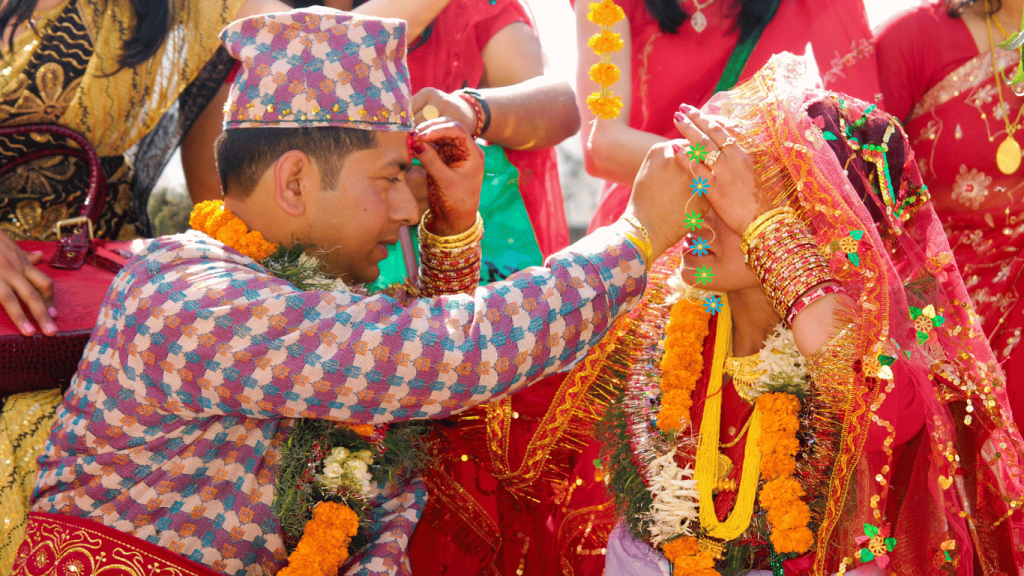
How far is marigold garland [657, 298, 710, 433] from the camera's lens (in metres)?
2.10

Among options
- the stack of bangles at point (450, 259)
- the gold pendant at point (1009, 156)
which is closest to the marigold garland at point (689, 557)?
the stack of bangles at point (450, 259)

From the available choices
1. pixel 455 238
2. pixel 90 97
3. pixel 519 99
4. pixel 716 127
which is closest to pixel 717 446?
pixel 716 127

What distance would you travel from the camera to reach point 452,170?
2.22 m

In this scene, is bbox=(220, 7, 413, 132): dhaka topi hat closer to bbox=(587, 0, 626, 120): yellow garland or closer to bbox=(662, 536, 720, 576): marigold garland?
bbox=(587, 0, 626, 120): yellow garland

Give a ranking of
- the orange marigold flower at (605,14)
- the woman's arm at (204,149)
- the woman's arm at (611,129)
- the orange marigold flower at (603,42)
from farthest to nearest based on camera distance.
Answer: the woman's arm at (204,149) < the woman's arm at (611,129) < the orange marigold flower at (603,42) < the orange marigold flower at (605,14)

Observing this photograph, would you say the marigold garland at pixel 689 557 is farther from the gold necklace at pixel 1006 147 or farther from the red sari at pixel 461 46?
the gold necklace at pixel 1006 147

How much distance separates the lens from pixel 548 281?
1857 millimetres

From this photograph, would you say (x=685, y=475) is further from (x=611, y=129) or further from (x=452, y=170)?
(x=611, y=129)

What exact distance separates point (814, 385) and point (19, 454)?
6.50 feet

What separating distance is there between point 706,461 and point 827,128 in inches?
32.6

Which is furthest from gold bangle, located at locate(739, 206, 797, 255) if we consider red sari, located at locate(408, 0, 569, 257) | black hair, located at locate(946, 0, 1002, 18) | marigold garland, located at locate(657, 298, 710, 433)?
black hair, located at locate(946, 0, 1002, 18)

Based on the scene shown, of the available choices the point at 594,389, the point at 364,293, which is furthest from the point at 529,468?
the point at 364,293

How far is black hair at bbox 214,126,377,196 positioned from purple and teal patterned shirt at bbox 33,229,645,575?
0.23m

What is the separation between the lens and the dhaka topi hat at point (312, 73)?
6.66 ft
